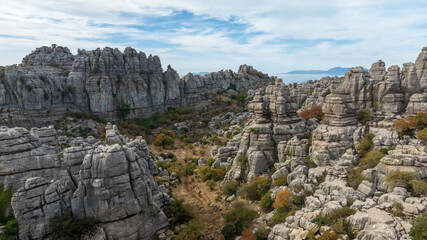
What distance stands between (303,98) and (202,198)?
31.8 m

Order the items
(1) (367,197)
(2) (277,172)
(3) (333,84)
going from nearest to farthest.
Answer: (1) (367,197), (2) (277,172), (3) (333,84)

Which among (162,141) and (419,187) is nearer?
(419,187)

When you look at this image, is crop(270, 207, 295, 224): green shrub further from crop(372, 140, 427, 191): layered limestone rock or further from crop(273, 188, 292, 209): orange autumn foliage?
crop(372, 140, 427, 191): layered limestone rock

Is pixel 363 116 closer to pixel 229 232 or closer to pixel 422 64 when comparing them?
pixel 422 64

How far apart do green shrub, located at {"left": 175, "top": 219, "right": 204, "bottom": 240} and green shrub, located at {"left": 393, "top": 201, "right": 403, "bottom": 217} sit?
43.1ft

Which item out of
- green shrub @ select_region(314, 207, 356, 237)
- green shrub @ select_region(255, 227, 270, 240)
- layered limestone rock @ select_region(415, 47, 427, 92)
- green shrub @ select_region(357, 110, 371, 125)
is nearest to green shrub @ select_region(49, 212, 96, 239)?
green shrub @ select_region(255, 227, 270, 240)

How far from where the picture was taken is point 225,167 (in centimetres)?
3325

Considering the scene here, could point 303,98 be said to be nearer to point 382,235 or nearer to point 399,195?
point 399,195

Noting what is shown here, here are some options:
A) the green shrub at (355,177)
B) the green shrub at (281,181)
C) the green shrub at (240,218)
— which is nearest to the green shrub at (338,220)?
the green shrub at (355,177)

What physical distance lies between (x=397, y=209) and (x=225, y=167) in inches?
771

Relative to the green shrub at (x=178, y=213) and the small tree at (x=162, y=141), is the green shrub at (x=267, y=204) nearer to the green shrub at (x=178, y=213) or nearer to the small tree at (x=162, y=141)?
the green shrub at (x=178, y=213)

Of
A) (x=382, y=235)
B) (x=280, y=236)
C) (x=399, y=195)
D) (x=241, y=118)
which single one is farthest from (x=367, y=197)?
(x=241, y=118)

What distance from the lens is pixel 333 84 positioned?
123ft

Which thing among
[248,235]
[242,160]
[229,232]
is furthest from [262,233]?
[242,160]
